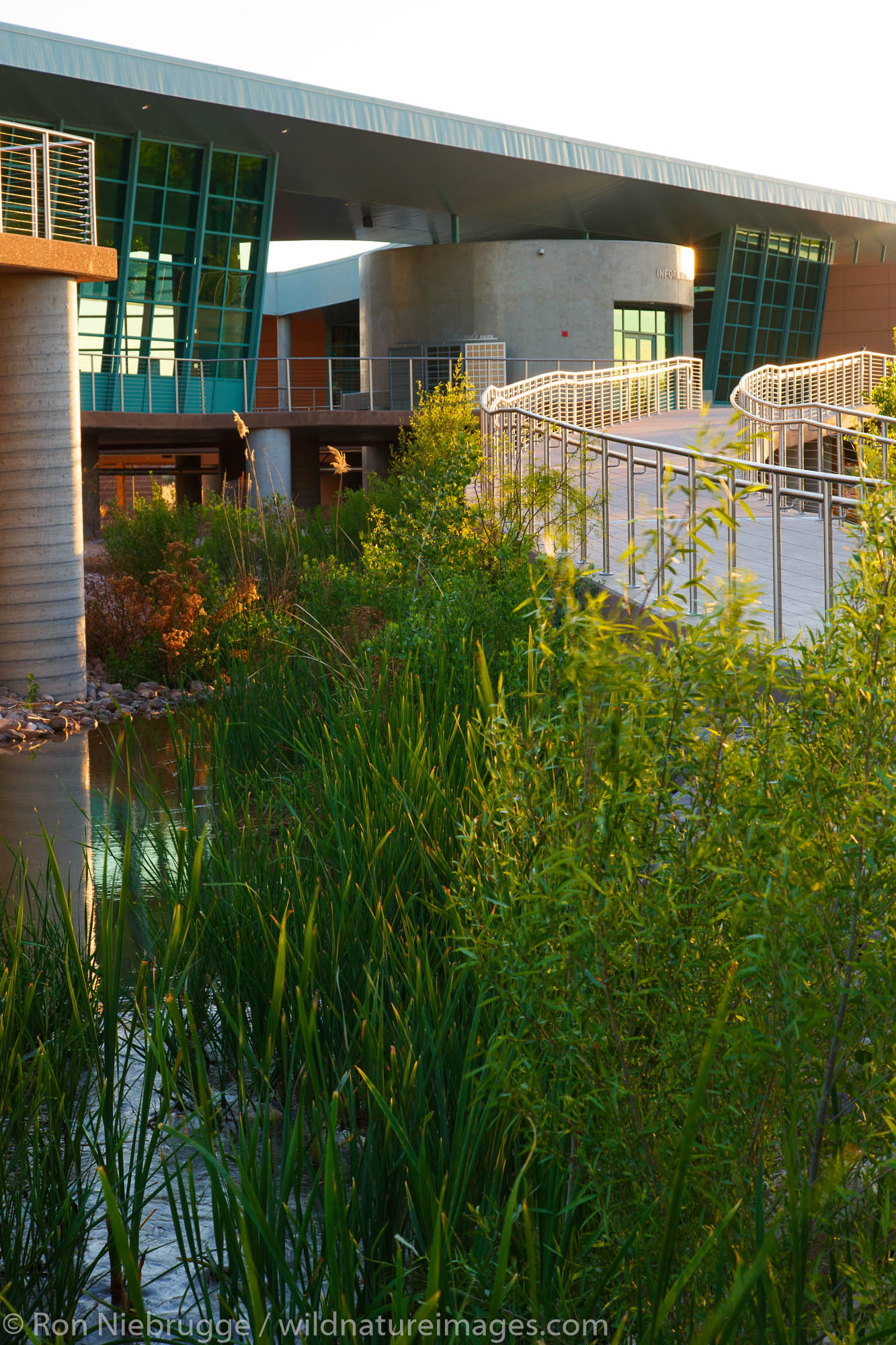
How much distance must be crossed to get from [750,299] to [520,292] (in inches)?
410

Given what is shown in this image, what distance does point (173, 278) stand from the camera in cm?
2700

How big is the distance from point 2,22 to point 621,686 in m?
23.9

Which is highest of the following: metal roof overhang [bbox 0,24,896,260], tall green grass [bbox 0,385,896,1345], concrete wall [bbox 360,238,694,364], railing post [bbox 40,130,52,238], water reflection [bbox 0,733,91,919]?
metal roof overhang [bbox 0,24,896,260]

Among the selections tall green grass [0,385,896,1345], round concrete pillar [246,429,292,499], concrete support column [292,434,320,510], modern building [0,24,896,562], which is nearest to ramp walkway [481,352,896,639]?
tall green grass [0,385,896,1345]

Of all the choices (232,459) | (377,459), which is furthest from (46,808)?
(377,459)

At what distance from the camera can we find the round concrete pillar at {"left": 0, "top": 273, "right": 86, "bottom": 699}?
35.3ft

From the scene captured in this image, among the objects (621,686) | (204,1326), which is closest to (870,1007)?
(621,686)

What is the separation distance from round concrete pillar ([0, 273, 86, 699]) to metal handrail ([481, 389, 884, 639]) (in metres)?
3.83

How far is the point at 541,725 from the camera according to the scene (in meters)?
2.19

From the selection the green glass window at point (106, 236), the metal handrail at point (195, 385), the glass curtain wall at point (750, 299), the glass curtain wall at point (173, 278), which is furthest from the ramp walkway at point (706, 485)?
the glass curtain wall at point (750, 299)

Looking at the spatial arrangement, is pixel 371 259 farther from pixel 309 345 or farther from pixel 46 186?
pixel 46 186

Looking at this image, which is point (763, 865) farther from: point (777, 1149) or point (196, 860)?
point (196, 860)

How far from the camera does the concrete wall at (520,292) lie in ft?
113

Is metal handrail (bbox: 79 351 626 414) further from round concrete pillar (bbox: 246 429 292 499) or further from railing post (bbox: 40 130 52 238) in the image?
railing post (bbox: 40 130 52 238)
